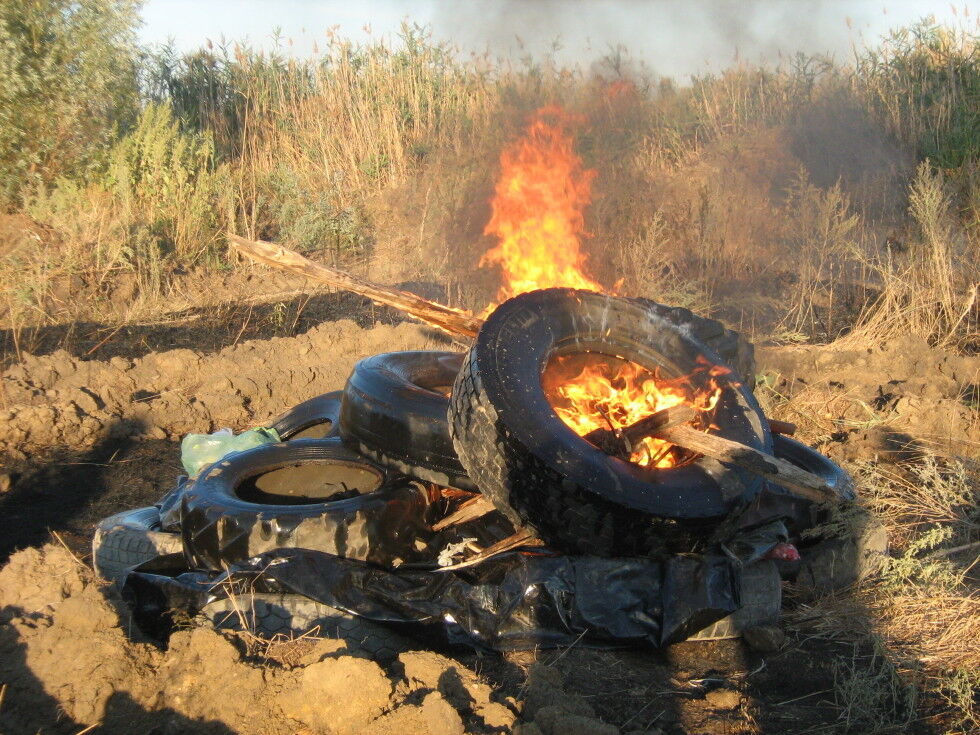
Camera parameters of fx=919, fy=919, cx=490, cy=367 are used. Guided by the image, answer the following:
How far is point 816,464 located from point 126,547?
384 centimetres

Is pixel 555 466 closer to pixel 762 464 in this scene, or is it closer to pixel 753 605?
pixel 762 464

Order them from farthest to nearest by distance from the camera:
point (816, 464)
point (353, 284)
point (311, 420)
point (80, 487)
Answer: point (80, 487)
point (311, 420)
point (353, 284)
point (816, 464)

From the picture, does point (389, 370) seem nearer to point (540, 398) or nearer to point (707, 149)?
point (540, 398)

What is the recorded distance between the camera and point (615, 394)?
5.05 m

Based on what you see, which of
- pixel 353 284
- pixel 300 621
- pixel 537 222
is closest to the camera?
pixel 300 621

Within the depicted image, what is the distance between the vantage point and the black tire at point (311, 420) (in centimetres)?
614

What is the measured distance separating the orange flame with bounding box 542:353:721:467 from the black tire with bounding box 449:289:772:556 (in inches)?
8.0

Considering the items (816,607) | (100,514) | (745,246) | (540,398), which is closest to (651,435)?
(540,398)

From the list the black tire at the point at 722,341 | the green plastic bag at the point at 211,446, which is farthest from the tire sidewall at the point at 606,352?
the green plastic bag at the point at 211,446

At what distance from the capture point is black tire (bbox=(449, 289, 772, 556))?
3.99 meters

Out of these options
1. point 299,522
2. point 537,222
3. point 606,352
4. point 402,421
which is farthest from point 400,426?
point 537,222

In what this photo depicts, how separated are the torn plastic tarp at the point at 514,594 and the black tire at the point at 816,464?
1.27 meters

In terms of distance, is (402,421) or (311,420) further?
(311,420)

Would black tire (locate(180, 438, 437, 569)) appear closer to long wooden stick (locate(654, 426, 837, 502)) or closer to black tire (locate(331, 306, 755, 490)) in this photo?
black tire (locate(331, 306, 755, 490))
